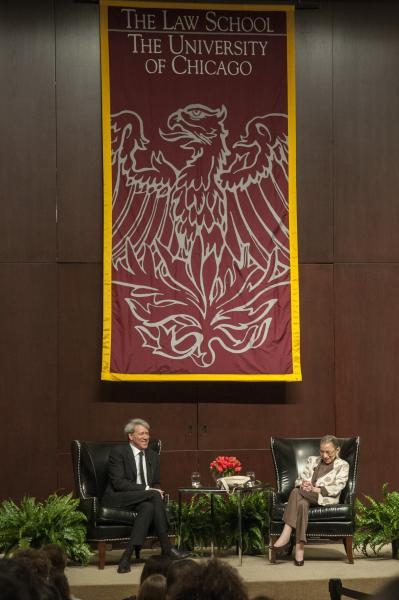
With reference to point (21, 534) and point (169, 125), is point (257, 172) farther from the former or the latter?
point (21, 534)

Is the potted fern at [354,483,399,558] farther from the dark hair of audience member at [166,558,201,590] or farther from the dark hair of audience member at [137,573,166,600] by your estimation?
the dark hair of audience member at [137,573,166,600]

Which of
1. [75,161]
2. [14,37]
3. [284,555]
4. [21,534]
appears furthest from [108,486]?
[14,37]

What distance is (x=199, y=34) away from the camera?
343 inches

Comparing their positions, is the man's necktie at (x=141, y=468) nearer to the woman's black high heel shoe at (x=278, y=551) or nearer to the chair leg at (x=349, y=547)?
the woman's black high heel shoe at (x=278, y=551)

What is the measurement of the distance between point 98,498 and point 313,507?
1567 millimetres

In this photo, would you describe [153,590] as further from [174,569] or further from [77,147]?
[77,147]

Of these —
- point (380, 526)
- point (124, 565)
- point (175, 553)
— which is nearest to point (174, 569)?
point (124, 565)

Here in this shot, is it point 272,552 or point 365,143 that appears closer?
point 272,552

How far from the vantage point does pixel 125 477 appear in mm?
7492

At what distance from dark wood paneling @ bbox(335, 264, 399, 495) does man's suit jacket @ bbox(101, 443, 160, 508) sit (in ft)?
5.93

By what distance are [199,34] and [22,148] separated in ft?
5.89

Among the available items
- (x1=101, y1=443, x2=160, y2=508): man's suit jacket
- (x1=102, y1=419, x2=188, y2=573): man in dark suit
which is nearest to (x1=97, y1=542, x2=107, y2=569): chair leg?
(x1=102, y1=419, x2=188, y2=573): man in dark suit

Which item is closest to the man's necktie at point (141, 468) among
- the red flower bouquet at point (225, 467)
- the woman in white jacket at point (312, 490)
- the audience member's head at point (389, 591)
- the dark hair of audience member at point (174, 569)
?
the red flower bouquet at point (225, 467)

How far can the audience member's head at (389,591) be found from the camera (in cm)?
153
